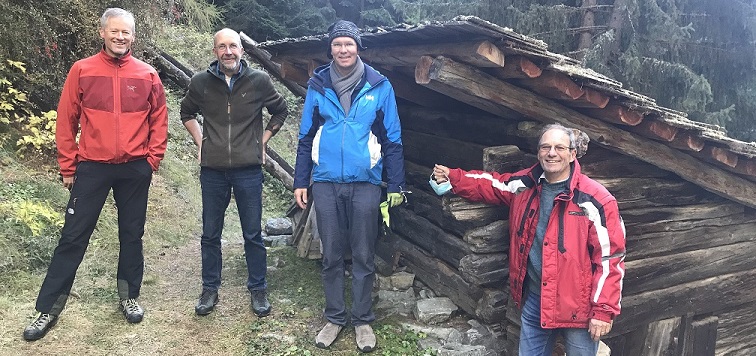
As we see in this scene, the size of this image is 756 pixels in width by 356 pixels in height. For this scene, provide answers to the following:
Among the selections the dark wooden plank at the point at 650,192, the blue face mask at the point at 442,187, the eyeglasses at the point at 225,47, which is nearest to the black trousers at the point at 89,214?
the eyeglasses at the point at 225,47

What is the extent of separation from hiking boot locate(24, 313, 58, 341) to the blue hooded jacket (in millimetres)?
2271

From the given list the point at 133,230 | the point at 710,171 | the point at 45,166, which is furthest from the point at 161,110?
the point at 710,171

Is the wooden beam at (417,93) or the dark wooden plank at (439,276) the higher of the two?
the wooden beam at (417,93)

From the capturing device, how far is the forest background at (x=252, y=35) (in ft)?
20.7

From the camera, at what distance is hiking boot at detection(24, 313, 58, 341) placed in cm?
400

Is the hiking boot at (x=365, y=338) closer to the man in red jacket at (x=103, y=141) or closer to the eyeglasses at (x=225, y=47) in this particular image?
the man in red jacket at (x=103, y=141)

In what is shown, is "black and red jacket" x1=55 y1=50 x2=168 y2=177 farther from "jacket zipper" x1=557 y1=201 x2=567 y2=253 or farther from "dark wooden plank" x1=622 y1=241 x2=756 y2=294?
"dark wooden plank" x1=622 y1=241 x2=756 y2=294

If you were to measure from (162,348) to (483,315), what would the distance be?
2.71 metres

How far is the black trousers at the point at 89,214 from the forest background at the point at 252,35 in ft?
2.04

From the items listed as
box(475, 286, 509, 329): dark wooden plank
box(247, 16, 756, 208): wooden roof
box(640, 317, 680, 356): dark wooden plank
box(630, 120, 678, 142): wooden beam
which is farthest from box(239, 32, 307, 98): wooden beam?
box(640, 317, 680, 356): dark wooden plank

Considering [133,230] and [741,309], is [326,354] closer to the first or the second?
[133,230]

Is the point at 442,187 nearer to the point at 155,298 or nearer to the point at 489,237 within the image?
the point at 489,237

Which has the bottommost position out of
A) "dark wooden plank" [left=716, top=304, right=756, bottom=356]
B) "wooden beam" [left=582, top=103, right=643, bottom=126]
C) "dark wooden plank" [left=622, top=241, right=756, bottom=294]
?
"dark wooden plank" [left=716, top=304, right=756, bottom=356]

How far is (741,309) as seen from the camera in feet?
19.6
